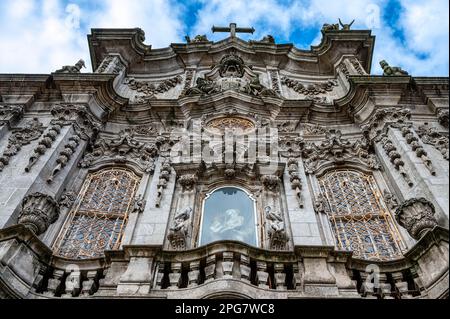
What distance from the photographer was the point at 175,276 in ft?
25.7

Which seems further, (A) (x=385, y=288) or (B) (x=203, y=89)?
(B) (x=203, y=89)

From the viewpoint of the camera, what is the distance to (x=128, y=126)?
14.4m

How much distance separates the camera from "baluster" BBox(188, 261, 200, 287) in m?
7.64

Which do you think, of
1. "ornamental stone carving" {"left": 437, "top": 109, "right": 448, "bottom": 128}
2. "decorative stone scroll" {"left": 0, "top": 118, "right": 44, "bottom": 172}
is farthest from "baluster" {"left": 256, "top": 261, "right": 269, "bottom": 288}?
"ornamental stone carving" {"left": 437, "top": 109, "right": 448, "bottom": 128}

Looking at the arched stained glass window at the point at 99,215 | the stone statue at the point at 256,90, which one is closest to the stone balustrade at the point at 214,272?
the arched stained glass window at the point at 99,215

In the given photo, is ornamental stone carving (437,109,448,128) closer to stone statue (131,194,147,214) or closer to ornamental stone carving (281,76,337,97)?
ornamental stone carving (281,76,337,97)

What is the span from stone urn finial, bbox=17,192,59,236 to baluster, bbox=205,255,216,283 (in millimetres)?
3814

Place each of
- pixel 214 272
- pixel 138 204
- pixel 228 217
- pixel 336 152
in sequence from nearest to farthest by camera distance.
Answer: pixel 214 272, pixel 228 217, pixel 138 204, pixel 336 152

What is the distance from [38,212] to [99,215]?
1861mm

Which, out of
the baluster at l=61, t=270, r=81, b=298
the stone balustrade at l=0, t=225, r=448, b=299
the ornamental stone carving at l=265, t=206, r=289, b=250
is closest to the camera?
the stone balustrade at l=0, t=225, r=448, b=299

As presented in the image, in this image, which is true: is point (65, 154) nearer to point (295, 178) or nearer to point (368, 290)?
point (295, 178)

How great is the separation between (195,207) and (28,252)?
12.9 ft

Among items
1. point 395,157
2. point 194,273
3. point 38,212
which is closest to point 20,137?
point 38,212

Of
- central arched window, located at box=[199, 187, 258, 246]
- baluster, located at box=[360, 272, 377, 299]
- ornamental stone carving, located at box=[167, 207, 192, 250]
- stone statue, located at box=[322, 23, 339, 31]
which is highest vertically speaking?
stone statue, located at box=[322, 23, 339, 31]
